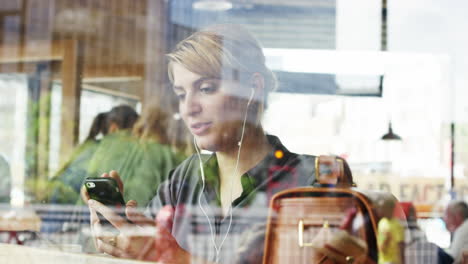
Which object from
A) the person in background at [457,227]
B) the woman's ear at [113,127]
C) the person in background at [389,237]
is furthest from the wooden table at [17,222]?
the person in background at [457,227]

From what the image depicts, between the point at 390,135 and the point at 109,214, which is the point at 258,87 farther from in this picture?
the point at 109,214

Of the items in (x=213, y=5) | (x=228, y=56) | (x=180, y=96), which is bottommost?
(x=180, y=96)

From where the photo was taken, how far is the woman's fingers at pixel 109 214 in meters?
1.81

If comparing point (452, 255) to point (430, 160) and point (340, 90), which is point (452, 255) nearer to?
point (430, 160)

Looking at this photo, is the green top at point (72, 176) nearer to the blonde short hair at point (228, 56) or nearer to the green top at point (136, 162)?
the green top at point (136, 162)

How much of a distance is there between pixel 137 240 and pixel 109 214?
0.39 ft

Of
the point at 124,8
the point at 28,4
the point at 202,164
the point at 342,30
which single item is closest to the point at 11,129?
the point at 28,4

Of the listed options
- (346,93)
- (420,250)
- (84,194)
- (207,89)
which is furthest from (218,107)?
(420,250)

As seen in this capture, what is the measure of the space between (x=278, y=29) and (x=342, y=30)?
0.69 ft

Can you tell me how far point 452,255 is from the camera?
1.64 m

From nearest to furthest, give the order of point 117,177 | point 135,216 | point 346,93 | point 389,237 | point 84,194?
point 389,237, point 346,93, point 135,216, point 117,177, point 84,194

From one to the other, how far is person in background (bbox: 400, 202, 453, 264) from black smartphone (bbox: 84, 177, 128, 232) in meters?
0.84

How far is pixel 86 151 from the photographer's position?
2.46 metres

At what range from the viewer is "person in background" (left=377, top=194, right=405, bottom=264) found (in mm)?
1611
